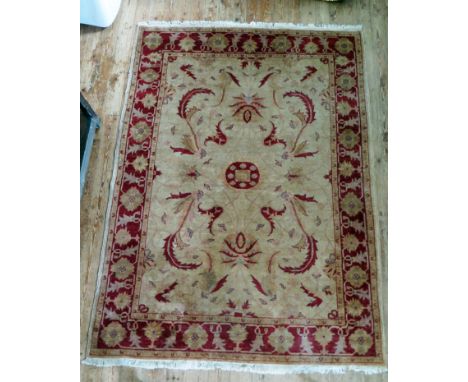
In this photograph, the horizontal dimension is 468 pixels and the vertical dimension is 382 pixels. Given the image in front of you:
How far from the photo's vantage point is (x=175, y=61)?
1.67 meters

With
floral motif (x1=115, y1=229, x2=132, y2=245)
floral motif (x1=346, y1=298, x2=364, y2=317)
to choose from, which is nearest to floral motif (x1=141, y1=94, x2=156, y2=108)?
floral motif (x1=115, y1=229, x2=132, y2=245)

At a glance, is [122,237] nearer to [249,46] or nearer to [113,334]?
[113,334]

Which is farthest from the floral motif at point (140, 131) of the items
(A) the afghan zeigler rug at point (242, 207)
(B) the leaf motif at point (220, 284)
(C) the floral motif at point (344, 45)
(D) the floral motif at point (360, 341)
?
(D) the floral motif at point (360, 341)

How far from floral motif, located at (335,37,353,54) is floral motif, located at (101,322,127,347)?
1239 mm

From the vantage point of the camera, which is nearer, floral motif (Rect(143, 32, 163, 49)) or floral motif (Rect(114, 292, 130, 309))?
floral motif (Rect(114, 292, 130, 309))

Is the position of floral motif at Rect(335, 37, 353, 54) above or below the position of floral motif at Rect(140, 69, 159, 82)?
above

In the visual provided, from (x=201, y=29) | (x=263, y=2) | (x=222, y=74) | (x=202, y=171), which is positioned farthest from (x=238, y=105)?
(x=263, y=2)

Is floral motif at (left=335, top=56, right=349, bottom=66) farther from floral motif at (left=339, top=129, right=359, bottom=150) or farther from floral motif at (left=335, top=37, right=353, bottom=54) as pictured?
Result: floral motif at (left=339, top=129, right=359, bottom=150)

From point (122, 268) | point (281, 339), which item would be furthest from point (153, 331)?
point (281, 339)

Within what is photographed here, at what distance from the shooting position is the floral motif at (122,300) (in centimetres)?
132

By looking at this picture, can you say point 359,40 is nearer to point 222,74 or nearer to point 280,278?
point 222,74

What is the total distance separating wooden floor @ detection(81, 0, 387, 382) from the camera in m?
1.23

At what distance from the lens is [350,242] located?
4.52 ft

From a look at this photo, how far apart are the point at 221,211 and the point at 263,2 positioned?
94cm
